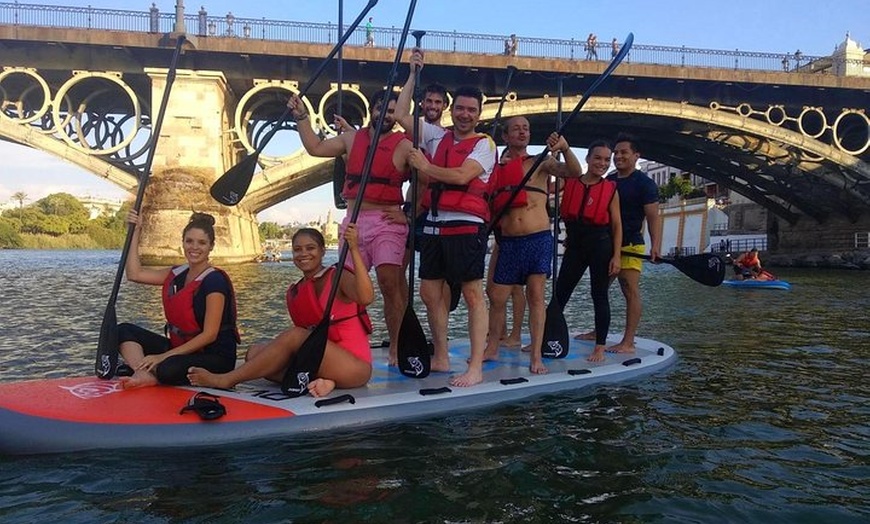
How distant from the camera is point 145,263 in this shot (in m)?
27.3

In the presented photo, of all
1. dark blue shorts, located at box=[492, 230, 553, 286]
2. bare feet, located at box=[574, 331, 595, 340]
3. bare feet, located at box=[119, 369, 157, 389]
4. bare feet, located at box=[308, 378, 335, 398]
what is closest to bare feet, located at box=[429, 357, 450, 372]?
dark blue shorts, located at box=[492, 230, 553, 286]

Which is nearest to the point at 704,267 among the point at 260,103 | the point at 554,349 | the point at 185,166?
the point at 554,349

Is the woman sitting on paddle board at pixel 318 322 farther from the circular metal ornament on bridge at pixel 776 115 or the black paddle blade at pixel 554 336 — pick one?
the circular metal ornament on bridge at pixel 776 115

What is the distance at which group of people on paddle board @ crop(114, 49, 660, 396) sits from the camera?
4.65 metres

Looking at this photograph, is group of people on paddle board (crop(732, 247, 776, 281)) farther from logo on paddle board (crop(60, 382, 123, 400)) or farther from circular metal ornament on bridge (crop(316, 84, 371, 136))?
logo on paddle board (crop(60, 382, 123, 400))

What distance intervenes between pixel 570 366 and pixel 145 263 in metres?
25.2

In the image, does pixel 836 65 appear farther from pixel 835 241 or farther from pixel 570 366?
pixel 570 366

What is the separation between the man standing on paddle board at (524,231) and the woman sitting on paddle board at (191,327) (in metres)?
2.45

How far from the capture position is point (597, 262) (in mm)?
6469

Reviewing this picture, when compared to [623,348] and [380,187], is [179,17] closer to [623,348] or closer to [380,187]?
[380,187]

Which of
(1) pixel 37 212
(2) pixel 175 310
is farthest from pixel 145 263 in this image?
(1) pixel 37 212

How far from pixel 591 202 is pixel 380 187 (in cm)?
223

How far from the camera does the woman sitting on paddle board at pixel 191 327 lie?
179 inches

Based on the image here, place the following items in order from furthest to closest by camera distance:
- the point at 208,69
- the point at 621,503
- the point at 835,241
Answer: the point at 835,241 → the point at 208,69 → the point at 621,503
